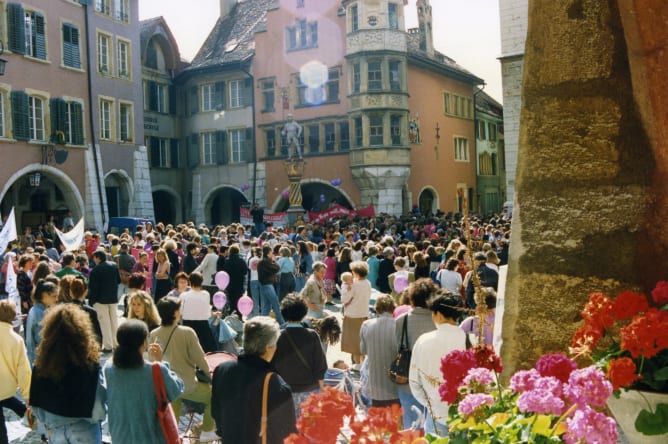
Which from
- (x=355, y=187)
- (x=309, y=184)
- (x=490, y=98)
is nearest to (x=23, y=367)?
(x=355, y=187)

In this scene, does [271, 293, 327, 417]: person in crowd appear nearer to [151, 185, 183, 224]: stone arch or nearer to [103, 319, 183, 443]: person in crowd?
[103, 319, 183, 443]: person in crowd

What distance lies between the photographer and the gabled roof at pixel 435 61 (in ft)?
129

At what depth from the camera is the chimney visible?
155 feet

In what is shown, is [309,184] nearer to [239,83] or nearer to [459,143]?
[239,83]

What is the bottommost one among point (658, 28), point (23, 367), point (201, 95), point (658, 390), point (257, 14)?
point (23, 367)

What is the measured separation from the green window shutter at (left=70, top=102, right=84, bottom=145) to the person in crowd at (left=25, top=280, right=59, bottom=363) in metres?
24.5

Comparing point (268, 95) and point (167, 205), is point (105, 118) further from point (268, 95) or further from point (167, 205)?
point (167, 205)

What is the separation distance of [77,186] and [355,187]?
13.5 meters

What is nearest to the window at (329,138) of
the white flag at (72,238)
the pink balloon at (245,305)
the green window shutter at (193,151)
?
the green window shutter at (193,151)

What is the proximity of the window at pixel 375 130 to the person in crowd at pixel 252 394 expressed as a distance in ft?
107

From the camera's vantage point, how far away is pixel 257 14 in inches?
1796

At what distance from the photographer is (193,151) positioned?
43375mm

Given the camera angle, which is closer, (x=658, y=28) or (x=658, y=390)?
(x=658, y=390)

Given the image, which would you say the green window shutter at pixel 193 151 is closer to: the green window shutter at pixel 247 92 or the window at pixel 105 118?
the green window shutter at pixel 247 92
